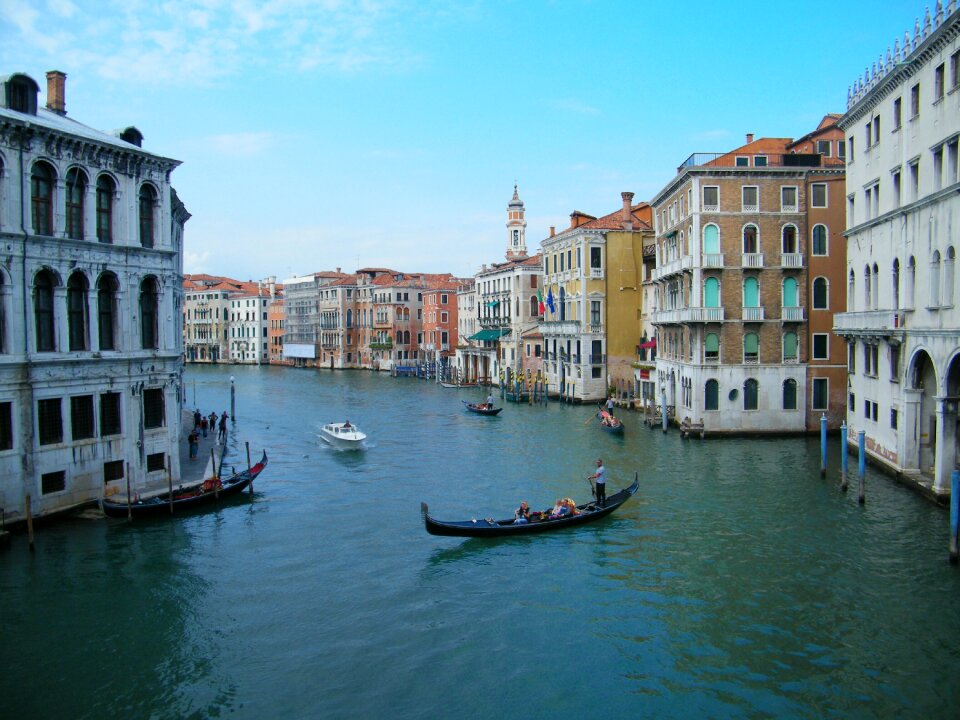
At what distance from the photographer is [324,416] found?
135 feet

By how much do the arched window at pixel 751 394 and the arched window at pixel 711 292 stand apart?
3097 mm

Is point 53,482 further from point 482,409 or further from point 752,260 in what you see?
point 482,409

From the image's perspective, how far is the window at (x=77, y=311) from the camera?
17984 mm

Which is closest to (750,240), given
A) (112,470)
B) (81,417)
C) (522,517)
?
(522,517)

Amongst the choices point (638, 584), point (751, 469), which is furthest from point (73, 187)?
point (751, 469)

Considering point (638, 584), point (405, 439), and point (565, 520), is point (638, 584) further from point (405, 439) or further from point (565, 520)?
point (405, 439)

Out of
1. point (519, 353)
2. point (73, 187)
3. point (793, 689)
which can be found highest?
point (73, 187)

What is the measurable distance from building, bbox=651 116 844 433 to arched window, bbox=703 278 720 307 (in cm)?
4

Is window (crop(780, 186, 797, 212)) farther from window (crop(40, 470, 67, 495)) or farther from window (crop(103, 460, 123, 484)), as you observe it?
window (crop(40, 470, 67, 495))

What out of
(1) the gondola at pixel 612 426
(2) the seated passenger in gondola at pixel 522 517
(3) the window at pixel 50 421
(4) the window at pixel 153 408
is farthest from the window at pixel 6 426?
(1) the gondola at pixel 612 426

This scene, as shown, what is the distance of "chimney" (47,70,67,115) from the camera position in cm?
2150

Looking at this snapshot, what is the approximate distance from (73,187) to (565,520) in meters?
13.2

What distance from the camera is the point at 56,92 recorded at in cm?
2162

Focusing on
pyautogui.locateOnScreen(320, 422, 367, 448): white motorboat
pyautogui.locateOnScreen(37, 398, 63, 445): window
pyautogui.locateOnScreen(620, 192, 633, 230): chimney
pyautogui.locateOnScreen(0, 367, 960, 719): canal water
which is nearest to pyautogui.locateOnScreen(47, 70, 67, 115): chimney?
pyautogui.locateOnScreen(37, 398, 63, 445): window
